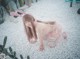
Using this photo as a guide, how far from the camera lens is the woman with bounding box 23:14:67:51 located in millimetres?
931

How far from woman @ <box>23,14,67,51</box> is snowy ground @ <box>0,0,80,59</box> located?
0.04 meters

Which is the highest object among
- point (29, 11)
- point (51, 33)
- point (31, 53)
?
point (29, 11)

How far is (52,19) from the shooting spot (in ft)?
Result: 3.25

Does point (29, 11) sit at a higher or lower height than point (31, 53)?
higher

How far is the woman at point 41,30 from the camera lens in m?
0.93

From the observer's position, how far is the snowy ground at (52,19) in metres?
0.96

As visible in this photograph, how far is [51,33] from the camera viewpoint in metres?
0.94

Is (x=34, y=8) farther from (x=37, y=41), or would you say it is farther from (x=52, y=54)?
(x=52, y=54)

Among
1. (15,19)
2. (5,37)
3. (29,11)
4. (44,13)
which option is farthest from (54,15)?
(5,37)

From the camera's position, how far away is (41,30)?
0.94 m

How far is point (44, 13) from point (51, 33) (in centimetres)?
16

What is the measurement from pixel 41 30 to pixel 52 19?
12 cm

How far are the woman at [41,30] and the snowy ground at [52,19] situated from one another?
39 mm

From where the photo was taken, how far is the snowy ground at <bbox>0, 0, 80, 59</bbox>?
0.96 meters
